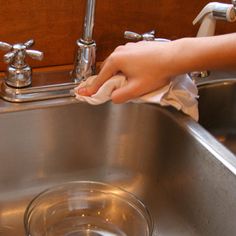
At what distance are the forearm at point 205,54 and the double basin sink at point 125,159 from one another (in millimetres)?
111

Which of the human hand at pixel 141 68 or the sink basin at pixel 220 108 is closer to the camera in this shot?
the human hand at pixel 141 68

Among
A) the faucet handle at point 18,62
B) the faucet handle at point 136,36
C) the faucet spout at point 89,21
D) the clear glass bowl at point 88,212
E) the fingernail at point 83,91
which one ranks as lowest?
the clear glass bowl at point 88,212

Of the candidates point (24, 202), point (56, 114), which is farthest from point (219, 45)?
point (24, 202)

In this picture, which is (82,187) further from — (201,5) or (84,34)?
(201,5)

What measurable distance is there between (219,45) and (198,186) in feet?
0.74

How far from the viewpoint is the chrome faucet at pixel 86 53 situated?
2.31 ft

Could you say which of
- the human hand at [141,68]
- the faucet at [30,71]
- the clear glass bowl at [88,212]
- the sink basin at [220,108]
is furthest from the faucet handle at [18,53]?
the sink basin at [220,108]

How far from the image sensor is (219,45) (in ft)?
2.03

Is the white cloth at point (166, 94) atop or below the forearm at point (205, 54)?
below

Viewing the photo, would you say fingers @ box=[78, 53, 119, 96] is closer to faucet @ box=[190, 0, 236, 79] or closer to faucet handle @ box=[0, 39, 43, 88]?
faucet handle @ box=[0, 39, 43, 88]

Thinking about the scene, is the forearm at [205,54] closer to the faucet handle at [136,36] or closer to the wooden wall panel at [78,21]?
the faucet handle at [136,36]

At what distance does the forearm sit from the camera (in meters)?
0.62

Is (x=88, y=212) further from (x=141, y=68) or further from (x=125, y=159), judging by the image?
(x=141, y=68)

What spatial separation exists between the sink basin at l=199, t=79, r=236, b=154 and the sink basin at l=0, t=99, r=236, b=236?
0.53 feet
